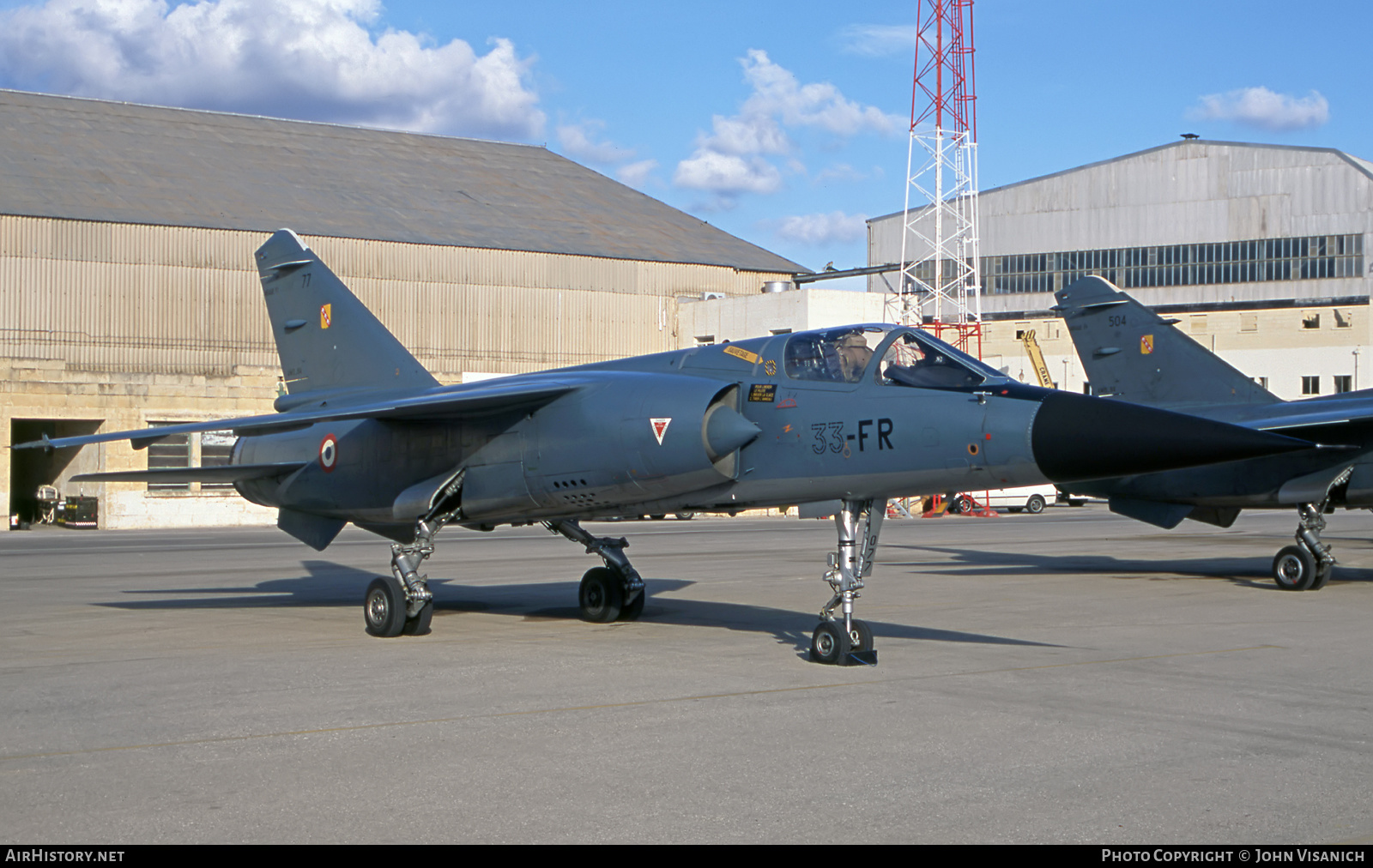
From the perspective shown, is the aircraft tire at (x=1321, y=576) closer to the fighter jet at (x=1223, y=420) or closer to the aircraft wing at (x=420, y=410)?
the fighter jet at (x=1223, y=420)

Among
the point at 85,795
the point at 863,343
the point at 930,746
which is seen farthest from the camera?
the point at 863,343

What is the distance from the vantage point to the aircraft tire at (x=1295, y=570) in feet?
56.0

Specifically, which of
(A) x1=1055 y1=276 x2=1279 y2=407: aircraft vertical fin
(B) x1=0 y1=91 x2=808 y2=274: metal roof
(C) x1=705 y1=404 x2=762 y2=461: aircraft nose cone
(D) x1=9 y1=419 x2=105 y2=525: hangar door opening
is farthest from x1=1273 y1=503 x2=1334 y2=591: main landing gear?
(B) x1=0 y1=91 x2=808 y2=274: metal roof

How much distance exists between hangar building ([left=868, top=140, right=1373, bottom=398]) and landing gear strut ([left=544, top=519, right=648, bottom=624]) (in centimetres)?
4782

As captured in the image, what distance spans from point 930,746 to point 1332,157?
63.9m

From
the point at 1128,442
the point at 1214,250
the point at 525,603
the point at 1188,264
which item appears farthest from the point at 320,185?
the point at 1128,442

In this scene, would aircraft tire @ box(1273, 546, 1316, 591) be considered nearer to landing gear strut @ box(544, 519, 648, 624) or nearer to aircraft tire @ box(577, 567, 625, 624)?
landing gear strut @ box(544, 519, 648, 624)

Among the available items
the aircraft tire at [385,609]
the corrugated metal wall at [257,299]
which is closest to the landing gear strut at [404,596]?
the aircraft tire at [385,609]

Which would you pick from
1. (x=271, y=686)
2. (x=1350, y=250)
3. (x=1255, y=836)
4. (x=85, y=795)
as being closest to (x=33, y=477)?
(x=271, y=686)

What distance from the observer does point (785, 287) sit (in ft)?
175

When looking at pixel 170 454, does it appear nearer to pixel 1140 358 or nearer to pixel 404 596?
pixel 1140 358

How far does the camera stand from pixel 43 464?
4456cm

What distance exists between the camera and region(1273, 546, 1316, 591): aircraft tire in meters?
17.1

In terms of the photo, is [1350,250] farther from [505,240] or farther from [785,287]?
[505,240]
